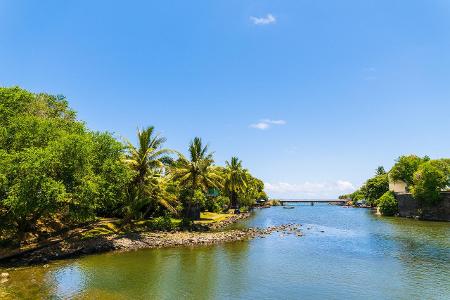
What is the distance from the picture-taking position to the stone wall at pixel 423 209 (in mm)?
73438

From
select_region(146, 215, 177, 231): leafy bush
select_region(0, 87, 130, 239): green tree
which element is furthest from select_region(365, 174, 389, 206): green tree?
select_region(0, 87, 130, 239): green tree

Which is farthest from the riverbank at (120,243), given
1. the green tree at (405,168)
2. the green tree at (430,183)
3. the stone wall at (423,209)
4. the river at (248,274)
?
the green tree at (405,168)

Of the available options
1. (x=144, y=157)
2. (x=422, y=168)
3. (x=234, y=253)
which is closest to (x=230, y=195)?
(x=422, y=168)

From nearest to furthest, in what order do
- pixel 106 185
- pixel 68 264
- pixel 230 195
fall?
pixel 68 264 < pixel 106 185 < pixel 230 195

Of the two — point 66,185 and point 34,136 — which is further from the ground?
point 34,136

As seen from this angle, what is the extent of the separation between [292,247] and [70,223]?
2692 cm

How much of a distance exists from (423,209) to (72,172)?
73.8 m

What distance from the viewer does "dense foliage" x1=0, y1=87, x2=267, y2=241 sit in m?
29.5

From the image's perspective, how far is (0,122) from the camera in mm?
33938

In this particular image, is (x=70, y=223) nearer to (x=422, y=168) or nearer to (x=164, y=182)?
(x=164, y=182)

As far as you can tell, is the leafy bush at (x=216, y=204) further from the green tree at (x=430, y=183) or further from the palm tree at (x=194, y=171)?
the green tree at (x=430, y=183)

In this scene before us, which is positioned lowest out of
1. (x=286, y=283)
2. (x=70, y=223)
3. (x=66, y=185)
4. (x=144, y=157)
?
(x=286, y=283)

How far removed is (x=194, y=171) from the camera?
181 feet

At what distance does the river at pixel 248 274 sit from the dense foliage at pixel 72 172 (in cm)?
576
